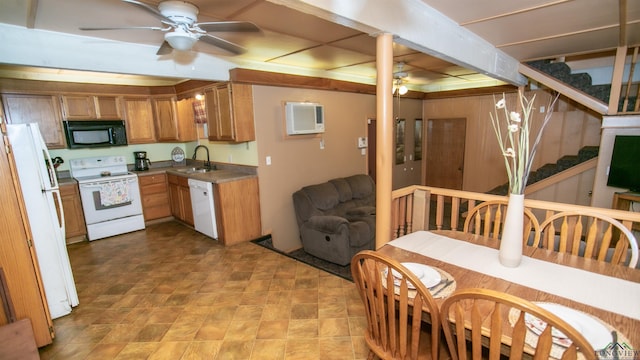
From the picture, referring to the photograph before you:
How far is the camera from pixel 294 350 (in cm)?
208

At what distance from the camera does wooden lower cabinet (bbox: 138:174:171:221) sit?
16.2 feet

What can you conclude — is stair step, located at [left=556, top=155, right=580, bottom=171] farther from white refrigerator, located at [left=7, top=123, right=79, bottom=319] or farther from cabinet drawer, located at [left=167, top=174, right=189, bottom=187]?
white refrigerator, located at [left=7, top=123, right=79, bottom=319]

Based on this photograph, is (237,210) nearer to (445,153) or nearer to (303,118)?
(303,118)

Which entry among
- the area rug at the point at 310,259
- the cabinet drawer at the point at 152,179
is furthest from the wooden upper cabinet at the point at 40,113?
the area rug at the point at 310,259

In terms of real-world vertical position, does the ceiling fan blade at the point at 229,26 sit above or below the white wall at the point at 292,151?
above

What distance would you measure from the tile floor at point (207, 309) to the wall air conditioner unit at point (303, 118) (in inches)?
73.7

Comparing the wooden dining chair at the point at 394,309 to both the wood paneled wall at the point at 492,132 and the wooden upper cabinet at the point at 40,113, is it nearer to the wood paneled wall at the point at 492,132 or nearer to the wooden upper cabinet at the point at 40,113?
the wood paneled wall at the point at 492,132

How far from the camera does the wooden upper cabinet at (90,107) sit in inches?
171

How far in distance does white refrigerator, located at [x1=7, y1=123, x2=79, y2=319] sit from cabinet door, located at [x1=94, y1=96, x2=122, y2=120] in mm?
2500

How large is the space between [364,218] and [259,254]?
5.11 ft

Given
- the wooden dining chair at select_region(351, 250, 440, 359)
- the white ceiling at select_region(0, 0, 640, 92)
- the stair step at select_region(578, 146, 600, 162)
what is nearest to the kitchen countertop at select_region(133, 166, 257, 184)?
the white ceiling at select_region(0, 0, 640, 92)

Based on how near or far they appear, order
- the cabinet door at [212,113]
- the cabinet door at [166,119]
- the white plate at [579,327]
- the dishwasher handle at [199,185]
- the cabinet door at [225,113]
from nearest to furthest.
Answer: the white plate at [579,327] < the cabinet door at [225,113] < the dishwasher handle at [199,185] < the cabinet door at [212,113] < the cabinet door at [166,119]

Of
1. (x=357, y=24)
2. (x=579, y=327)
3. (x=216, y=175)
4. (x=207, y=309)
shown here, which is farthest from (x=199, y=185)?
(x=579, y=327)

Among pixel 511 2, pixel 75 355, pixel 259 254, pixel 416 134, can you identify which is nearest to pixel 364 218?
pixel 259 254
